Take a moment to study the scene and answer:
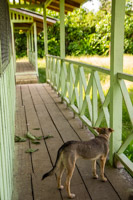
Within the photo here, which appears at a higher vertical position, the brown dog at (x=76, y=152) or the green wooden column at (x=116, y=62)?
the green wooden column at (x=116, y=62)

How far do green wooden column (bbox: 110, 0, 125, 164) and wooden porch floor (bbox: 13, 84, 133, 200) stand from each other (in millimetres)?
361

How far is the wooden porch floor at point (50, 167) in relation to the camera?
250 centimetres

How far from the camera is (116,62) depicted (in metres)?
2.82

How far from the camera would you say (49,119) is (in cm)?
497

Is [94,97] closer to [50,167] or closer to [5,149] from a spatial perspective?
[50,167]

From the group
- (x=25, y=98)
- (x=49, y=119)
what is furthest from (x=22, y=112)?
(x=25, y=98)

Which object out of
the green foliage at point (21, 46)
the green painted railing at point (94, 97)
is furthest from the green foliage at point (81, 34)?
the green painted railing at point (94, 97)

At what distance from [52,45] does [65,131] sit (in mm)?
19722

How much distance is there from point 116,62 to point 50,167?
4.43ft

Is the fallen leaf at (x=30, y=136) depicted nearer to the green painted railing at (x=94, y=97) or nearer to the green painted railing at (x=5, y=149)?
the green painted railing at (x=94, y=97)

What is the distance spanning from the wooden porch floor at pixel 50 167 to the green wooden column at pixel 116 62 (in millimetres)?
361

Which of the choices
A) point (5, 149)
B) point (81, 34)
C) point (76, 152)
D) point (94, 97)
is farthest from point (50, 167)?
point (81, 34)

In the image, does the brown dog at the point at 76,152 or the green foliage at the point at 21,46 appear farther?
the green foliage at the point at 21,46

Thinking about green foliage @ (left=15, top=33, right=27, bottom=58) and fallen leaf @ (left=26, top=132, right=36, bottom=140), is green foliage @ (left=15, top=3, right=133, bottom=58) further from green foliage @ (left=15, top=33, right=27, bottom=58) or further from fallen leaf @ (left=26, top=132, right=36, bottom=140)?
fallen leaf @ (left=26, top=132, right=36, bottom=140)
